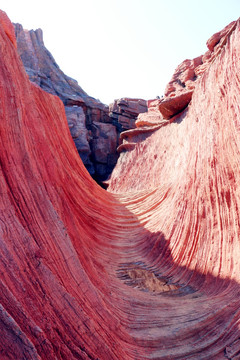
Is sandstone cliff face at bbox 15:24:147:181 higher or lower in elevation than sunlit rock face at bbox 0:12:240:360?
higher

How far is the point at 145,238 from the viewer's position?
788cm

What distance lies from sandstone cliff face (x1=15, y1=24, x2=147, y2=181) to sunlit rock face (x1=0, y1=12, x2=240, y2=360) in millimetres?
11260

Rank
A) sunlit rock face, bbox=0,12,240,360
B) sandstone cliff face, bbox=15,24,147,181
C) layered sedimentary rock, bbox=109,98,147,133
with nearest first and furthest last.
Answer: sunlit rock face, bbox=0,12,240,360 → sandstone cliff face, bbox=15,24,147,181 → layered sedimentary rock, bbox=109,98,147,133

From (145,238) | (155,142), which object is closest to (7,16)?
(145,238)

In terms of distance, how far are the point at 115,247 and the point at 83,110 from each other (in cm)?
1743

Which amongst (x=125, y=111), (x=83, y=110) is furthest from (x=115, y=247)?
(x=83, y=110)

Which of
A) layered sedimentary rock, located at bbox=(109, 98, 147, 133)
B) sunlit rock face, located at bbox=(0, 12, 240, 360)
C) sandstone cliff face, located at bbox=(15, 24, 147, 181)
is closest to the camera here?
sunlit rock face, located at bbox=(0, 12, 240, 360)

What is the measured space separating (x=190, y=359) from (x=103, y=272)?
7.83ft

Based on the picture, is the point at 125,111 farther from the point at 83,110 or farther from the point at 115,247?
the point at 115,247

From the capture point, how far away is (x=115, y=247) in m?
7.43

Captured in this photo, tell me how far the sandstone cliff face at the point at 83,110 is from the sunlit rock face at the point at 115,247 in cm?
1126

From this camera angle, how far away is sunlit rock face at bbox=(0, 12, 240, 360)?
2.63 metres

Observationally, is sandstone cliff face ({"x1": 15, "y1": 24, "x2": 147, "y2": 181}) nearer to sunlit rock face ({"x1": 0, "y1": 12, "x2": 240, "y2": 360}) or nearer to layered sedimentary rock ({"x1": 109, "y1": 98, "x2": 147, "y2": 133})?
layered sedimentary rock ({"x1": 109, "y1": 98, "x2": 147, "y2": 133})

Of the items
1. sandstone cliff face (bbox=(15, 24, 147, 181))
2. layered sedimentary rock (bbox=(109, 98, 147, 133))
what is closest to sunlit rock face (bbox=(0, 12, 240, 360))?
sandstone cliff face (bbox=(15, 24, 147, 181))
